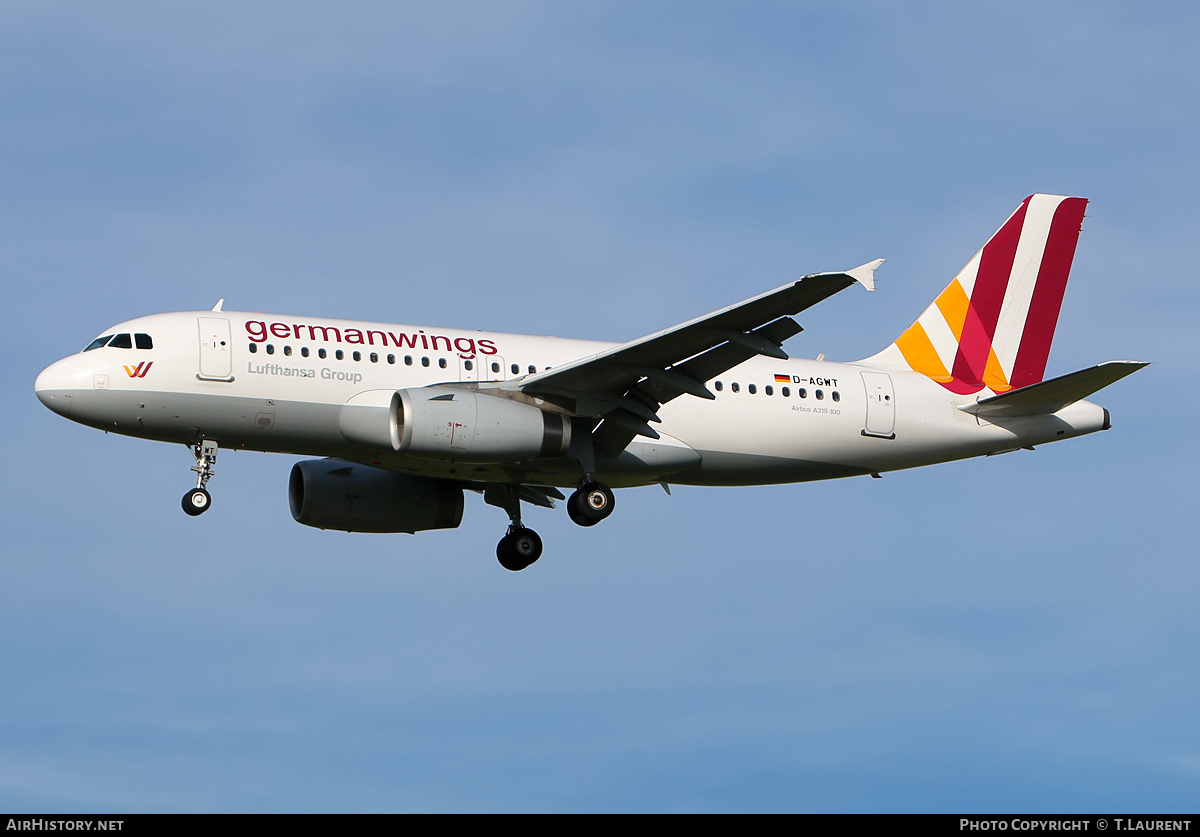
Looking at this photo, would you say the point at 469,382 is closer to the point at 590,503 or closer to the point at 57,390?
the point at 590,503

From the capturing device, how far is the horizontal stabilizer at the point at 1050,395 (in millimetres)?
31913

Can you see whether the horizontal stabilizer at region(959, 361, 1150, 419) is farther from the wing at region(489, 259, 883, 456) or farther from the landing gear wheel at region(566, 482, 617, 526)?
the landing gear wheel at region(566, 482, 617, 526)

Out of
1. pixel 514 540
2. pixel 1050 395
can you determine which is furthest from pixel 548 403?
pixel 1050 395

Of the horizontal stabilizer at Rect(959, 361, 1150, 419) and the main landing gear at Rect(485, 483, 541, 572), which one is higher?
the horizontal stabilizer at Rect(959, 361, 1150, 419)

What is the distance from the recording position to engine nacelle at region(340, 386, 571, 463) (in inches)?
1167

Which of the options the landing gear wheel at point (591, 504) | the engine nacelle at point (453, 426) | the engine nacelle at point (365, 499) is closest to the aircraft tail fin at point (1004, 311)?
the landing gear wheel at point (591, 504)

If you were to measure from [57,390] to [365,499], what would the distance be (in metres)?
7.40

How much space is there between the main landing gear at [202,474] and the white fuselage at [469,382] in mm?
243

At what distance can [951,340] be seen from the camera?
123 feet

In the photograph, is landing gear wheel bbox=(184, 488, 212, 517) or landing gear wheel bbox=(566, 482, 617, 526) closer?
landing gear wheel bbox=(184, 488, 212, 517)

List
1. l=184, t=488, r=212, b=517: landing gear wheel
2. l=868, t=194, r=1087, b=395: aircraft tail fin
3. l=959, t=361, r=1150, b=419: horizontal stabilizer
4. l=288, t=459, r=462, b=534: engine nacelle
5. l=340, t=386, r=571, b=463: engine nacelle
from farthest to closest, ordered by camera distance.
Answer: l=868, t=194, r=1087, b=395: aircraft tail fin < l=288, t=459, r=462, b=534: engine nacelle < l=959, t=361, r=1150, b=419: horizontal stabilizer < l=184, t=488, r=212, b=517: landing gear wheel < l=340, t=386, r=571, b=463: engine nacelle

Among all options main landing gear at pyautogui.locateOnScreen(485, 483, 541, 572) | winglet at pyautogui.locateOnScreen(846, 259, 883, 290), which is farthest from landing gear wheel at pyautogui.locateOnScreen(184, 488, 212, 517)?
winglet at pyautogui.locateOnScreen(846, 259, 883, 290)

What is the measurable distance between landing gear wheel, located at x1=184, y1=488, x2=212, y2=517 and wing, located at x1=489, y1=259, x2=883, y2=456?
6075 mm

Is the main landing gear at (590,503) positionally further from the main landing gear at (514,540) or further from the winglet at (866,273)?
the winglet at (866,273)
